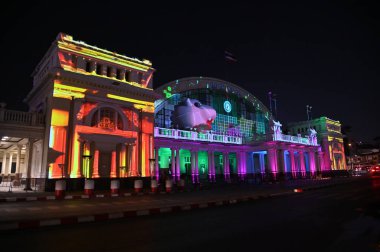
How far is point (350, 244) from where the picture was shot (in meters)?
7.00

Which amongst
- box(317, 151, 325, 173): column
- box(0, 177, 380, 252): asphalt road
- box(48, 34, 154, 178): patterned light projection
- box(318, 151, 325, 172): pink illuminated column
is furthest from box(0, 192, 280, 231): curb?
box(318, 151, 325, 172): pink illuminated column

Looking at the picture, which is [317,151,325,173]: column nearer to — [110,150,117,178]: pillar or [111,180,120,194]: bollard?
[110,150,117,178]: pillar

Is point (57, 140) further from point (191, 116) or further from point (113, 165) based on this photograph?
point (191, 116)

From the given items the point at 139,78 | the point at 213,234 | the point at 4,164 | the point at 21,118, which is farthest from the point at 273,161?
the point at 213,234

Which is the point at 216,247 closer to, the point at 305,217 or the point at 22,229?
the point at 305,217

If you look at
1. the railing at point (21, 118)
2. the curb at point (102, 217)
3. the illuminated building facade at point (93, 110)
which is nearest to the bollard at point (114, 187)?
the illuminated building facade at point (93, 110)

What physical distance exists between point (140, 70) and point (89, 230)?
2351cm

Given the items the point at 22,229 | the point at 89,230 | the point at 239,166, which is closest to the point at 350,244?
the point at 89,230

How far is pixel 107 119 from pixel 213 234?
2126 centimetres

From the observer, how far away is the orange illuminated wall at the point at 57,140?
2277cm

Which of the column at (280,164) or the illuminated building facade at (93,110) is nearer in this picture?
the illuminated building facade at (93,110)

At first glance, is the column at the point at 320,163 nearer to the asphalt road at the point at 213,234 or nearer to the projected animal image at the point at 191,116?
the projected animal image at the point at 191,116

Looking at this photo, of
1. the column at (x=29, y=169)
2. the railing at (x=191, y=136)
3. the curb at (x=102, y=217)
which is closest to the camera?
the curb at (x=102, y=217)

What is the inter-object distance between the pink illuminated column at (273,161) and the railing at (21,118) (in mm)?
36901
